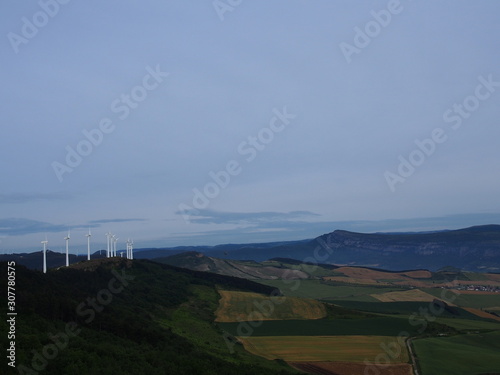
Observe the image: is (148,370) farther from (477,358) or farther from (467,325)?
(467,325)

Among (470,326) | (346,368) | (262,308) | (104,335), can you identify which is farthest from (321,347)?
(470,326)

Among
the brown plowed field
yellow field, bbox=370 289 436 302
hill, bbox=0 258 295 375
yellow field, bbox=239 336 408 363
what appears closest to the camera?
hill, bbox=0 258 295 375

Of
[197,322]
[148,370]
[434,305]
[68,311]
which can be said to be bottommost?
[434,305]

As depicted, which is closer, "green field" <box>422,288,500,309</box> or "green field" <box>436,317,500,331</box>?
"green field" <box>436,317,500,331</box>

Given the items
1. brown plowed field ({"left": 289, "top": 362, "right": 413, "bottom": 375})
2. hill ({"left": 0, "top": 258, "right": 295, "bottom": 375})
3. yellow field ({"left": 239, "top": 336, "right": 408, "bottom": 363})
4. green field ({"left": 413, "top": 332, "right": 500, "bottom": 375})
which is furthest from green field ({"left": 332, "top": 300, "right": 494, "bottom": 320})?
brown plowed field ({"left": 289, "top": 362, "right": 413, "bottom": 375})

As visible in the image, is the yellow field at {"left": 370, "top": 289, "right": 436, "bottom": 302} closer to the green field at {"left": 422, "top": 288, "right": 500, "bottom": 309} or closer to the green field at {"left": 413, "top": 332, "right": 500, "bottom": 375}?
the green field at {"left": 422, "top": 288, "right": 500, "bottom": 309}

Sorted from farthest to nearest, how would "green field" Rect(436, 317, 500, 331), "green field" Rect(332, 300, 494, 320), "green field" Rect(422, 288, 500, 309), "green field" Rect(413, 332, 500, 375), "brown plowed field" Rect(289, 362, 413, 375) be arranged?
"green field" Rect(422, 288, 500, 309)
"green field" Rect(332, 300, 494, 320)
"green field" Rect(436, 317, 500, 331)
"green field" Rect(413, 332, 500, 375)
"brown plowed field" Rect(289, 362, 413, 375)

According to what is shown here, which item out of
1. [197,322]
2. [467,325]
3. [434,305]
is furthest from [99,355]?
[434,305]

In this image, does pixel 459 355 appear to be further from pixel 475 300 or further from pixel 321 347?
pixel 475 300
